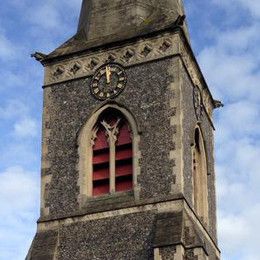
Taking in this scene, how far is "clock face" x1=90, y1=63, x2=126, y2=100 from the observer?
28.1 meters

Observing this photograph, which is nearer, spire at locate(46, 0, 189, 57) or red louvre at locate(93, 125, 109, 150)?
red louvre at locate(93, 125, 109, 150)

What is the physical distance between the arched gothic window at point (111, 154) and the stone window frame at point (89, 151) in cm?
12

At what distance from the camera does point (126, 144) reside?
90.2ft

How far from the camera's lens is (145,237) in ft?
82.1

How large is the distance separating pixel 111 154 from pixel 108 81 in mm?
2589

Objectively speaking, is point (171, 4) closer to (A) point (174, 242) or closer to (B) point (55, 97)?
(B) point (55, 97)

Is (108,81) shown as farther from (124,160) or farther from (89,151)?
(124,160)

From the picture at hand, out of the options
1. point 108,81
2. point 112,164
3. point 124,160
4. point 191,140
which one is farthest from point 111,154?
point 191,140

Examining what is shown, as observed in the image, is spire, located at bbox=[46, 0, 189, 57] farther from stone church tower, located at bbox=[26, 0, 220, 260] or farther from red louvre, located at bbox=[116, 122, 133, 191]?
red louvre, located at bbox=[116, 122, 133, 191]

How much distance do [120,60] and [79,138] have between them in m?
3.08

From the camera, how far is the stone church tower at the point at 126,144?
25.5 meters

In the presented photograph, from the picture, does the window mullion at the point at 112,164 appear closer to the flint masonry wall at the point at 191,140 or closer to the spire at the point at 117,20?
the flint masonry wall at the point at 191,140

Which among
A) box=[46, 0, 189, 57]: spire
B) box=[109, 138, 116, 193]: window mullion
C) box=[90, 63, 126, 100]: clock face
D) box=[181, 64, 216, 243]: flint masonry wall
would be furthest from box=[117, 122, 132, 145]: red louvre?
box=[46, 0, 189, 57]: spire

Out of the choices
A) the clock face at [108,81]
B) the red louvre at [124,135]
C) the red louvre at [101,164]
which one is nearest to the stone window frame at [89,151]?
the red louvre at [101,164]
